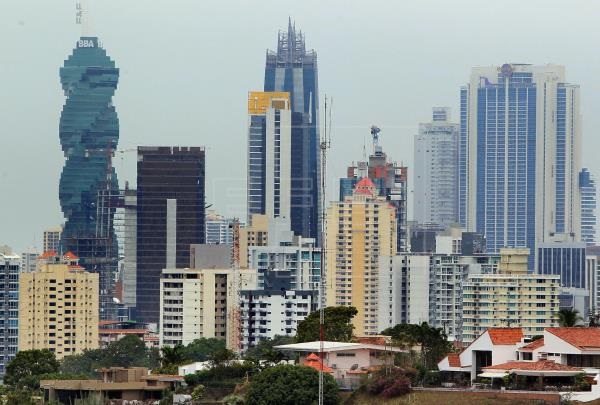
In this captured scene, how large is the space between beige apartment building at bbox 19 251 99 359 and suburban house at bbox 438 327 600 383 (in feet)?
188

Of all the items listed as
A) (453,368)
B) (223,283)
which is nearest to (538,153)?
(223,283)

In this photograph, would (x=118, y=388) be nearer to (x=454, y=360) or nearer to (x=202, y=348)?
(x=454, y=360)

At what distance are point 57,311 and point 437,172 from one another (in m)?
85.9

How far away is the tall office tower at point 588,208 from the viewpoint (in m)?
165

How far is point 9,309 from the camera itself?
101 metres

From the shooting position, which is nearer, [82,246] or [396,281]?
[396,281]

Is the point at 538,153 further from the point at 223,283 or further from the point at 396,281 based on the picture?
the point at 223,283

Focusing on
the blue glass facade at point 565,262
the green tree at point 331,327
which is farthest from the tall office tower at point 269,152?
the green tree at point 331,327

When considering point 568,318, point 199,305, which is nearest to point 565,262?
point 199,305

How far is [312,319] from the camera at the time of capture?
5762 cm

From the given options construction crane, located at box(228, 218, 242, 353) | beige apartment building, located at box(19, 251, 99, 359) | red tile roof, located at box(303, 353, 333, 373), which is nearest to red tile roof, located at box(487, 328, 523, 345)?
red tile roof, located at box(303, 353, 333, 373)

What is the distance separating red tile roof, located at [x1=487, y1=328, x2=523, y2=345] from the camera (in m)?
43.2

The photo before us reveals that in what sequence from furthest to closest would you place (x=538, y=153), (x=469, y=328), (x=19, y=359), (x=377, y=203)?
(x=538, y=153)
(x=377, y=203)
(x=469, y=328)
(x=19, y=359)

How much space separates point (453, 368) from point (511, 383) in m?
3.64
